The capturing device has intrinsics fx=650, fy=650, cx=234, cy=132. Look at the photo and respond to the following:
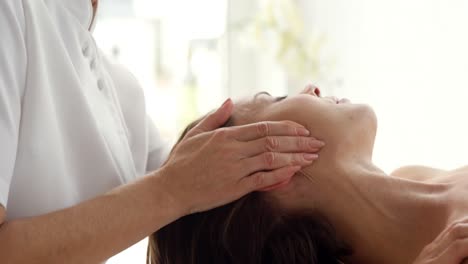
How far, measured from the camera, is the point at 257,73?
352cm

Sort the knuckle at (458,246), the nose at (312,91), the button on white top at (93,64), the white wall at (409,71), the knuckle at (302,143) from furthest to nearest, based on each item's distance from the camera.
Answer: the white wall at (409,71), the nose at (312,91), the button on white top at (93,64), the knuckle at (302,143), the knuckle at (458,246)

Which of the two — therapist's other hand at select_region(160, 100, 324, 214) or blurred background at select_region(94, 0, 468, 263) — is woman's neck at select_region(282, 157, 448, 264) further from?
blurred background at select_region(94, 0, 468, 263)

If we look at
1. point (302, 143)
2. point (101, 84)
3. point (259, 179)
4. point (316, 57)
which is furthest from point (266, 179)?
point (316, 57)

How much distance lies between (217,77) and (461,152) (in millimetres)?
1532

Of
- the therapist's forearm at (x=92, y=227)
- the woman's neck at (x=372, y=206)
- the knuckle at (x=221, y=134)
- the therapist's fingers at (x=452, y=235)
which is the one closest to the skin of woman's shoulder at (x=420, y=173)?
the woman's neck at (x=372, y=206)

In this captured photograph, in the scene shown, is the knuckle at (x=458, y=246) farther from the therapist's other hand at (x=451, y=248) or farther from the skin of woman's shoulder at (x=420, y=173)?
the skin of woman's shoulder at (x=420, y=173)

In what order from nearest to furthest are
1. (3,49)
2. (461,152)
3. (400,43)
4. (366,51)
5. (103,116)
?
(3,49), (103,116), (461,152), (400,43), (366,51)

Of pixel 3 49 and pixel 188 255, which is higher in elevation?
pixel 3 49

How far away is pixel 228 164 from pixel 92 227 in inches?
10.8

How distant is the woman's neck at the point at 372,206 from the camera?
1.29 meters

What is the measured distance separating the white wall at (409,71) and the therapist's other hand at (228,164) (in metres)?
1.29

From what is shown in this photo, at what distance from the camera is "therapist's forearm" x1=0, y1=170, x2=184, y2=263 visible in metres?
1.09

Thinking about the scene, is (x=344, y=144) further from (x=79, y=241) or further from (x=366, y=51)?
(x=366, y=51)

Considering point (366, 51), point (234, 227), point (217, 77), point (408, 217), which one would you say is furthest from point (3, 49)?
point (217, 77)
